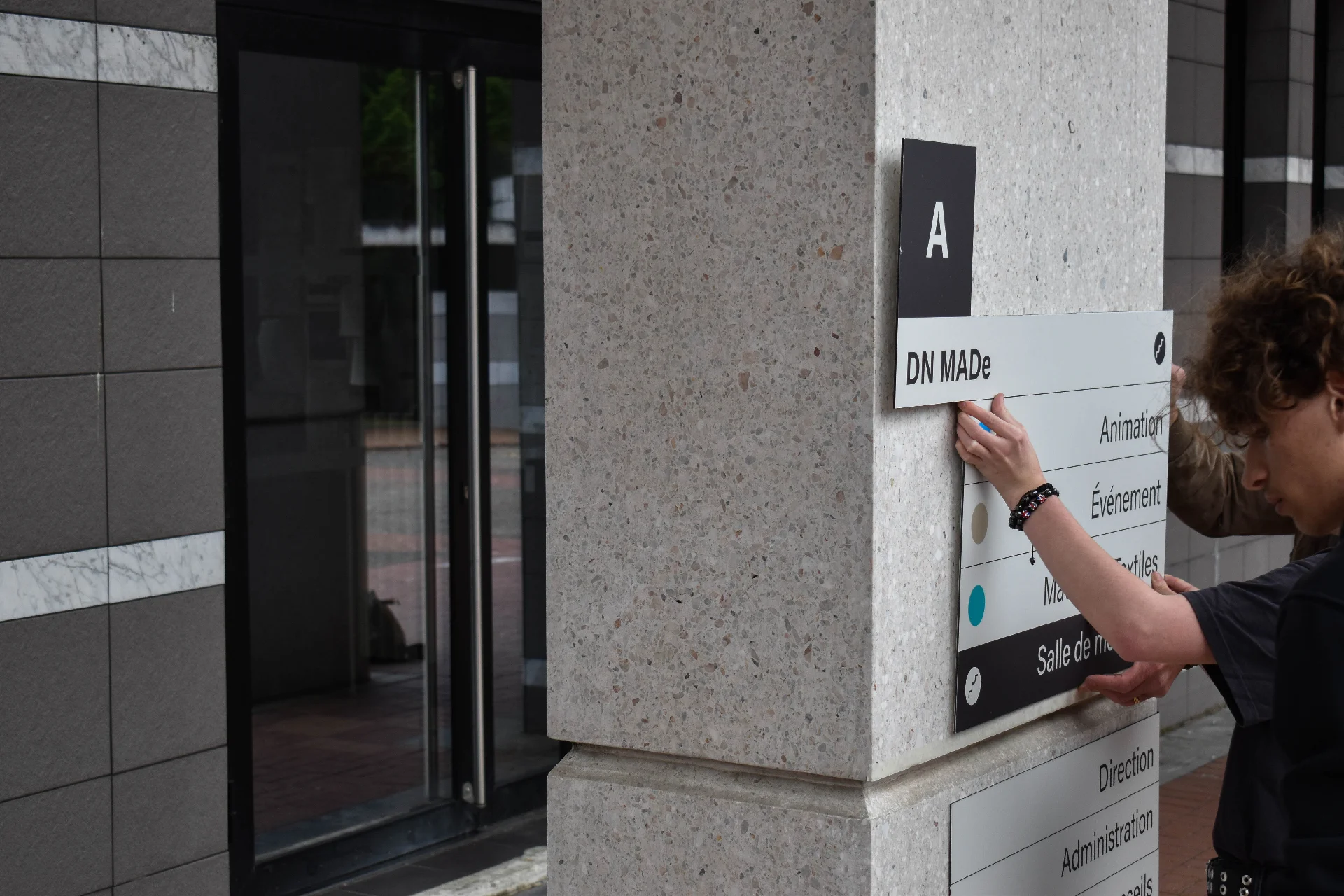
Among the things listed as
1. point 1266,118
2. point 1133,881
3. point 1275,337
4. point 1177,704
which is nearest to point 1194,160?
point 1266,118

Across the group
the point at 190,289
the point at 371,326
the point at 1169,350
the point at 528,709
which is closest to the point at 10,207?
the point at 190,289

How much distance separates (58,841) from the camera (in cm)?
427

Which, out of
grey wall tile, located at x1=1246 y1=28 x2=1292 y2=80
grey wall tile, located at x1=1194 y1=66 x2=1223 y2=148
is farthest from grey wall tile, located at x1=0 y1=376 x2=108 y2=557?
grey wall tile, located at x1=1246 y1=28 x2=1292 y2=80

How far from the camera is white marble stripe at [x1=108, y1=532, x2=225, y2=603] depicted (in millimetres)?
4395

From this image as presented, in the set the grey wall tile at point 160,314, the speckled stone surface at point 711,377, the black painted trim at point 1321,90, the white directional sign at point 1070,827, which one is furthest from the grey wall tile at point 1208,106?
the speckled stone surface at point 711,377

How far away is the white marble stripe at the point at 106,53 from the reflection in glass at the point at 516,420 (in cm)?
188

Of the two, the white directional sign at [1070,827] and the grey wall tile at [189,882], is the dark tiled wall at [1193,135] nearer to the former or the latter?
the grey wall tile at [189,882]

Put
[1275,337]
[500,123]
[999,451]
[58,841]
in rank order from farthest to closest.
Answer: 1. [500,123]
2. [58,841]
3. [999,451]
4. [1275,337]

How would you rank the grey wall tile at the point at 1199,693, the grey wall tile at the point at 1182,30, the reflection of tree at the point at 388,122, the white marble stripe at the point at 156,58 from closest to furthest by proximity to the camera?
the white marble stripe at the point at 156,58
the reflection of tree at the point at 388,122
the grey wall tile at the point at 1182,30
the grey wall tile at the point at 1199,693

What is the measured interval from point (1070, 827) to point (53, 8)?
10.9 ft

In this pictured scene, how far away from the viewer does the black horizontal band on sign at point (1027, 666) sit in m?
2.13

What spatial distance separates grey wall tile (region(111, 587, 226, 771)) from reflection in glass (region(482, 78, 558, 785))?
5.90ft

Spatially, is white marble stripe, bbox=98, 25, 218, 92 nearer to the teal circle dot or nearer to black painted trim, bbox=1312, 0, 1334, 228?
the teal circle dot

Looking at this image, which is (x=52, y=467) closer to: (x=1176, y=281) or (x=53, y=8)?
(x=53, y=8)
